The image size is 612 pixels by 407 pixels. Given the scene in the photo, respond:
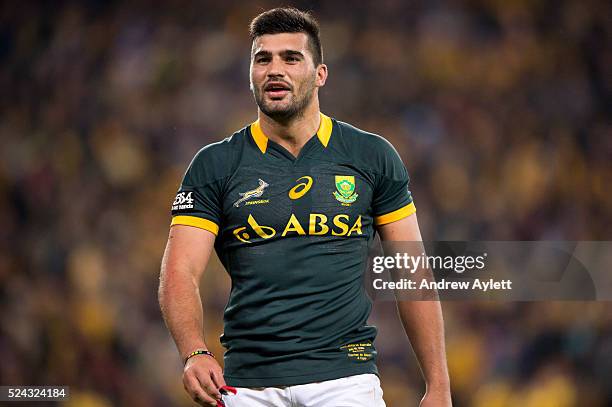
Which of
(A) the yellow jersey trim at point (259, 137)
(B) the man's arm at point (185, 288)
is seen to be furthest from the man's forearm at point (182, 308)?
(A) the yellow jersey trim at point (259, 137)

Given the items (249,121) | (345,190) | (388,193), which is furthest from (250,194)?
(249,121)

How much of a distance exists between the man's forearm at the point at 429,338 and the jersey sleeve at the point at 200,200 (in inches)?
20.8

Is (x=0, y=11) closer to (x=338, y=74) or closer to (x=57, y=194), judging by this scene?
(x=57, y=194)

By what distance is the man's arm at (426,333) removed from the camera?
2.37 meters

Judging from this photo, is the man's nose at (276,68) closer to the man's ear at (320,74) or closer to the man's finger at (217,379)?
the man's ear at (320,74)

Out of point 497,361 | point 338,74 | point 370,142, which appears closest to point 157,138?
point 338,74

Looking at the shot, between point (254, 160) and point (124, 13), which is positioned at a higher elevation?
point (124, 13)

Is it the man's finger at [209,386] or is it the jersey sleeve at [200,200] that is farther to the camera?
the jersey sleeve at [200,200]

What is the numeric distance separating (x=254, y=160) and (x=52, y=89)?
2319 mm

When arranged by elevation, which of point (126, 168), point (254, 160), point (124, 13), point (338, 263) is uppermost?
point (124, 13)

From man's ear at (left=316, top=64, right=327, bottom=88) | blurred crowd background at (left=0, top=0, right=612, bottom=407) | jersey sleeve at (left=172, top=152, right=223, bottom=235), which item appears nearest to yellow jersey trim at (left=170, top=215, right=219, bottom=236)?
jersey sleeve at (left=172, top=152, right=223, bottom=235)

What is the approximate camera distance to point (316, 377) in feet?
7.26

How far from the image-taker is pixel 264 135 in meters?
2.43

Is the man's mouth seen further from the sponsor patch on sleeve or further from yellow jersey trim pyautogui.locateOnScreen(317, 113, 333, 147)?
the sponsor patch on sleeve
